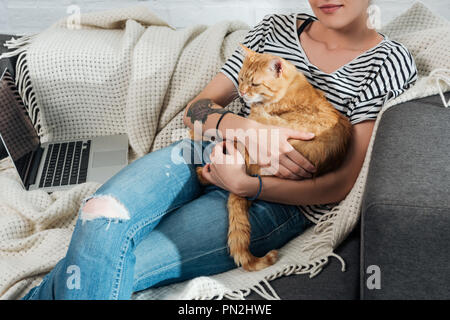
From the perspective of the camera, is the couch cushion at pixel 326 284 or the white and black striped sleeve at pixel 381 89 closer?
the couch cushion at pixel 326 284

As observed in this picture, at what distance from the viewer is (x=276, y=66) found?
1114mm

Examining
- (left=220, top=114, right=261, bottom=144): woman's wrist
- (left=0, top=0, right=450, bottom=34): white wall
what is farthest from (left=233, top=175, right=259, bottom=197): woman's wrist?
(left=0, top=0, right=450, bottom=34): white wall

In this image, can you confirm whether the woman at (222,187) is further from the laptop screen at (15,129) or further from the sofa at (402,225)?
the laptop screen at (15,129)

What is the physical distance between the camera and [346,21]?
110 centimetres

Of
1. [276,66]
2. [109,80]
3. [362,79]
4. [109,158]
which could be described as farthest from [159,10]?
[362,79]

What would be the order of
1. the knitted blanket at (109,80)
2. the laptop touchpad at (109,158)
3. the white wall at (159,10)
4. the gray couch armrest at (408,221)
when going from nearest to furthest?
the gray couch armrest at (408,221)
the knitted blanket at (109,80)
the laptop touchpad at (109,158)
the white wall at (159,10)

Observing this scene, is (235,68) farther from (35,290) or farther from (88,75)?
(35,290)

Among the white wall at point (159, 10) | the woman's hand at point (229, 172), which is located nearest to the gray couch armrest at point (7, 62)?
the white wall at point (159, 10)

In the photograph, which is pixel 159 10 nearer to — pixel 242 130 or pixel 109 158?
pixel 109 158

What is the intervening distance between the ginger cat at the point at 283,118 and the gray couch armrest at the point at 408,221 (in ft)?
0.49

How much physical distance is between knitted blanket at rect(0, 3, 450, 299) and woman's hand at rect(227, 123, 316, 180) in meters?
0.18

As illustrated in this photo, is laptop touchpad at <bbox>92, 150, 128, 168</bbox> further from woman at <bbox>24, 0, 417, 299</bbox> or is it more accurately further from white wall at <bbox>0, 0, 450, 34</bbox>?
white wall at <bbox>0, 0, 450, 34</bbox>

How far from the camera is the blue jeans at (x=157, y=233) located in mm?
875

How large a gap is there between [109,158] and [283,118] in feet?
2.22
